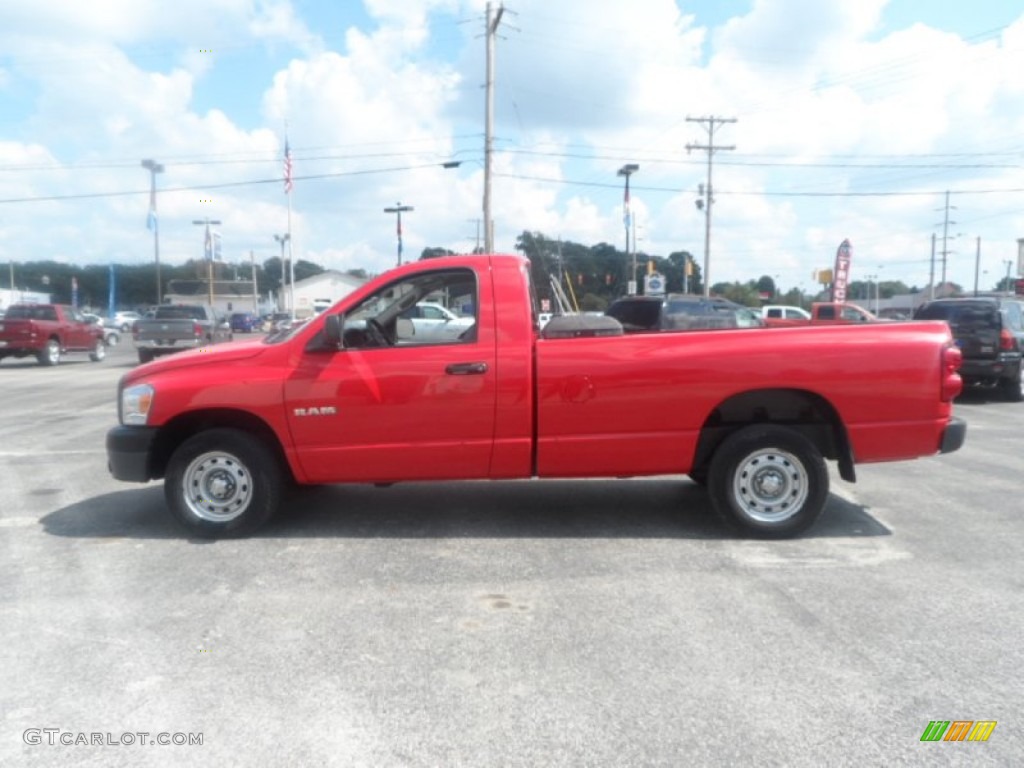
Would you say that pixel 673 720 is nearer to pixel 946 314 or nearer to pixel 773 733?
pixel 773 733

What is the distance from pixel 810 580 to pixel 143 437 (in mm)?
4475

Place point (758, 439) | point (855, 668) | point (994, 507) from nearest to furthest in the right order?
point (855, 668) → point (758, 439) → point (994, 507)

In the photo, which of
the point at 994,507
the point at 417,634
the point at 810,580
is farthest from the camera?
the point at 994,507

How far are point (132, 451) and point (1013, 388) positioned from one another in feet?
45.9

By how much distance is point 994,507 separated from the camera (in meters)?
6.81

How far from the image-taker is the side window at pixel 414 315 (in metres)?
5.87

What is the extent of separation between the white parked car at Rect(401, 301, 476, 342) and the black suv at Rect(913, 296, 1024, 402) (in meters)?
10.8

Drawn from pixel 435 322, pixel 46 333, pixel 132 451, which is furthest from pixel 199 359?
pixel 46 333

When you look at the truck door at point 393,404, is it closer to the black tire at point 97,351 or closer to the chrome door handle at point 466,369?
the chrome door handle at point 466,369

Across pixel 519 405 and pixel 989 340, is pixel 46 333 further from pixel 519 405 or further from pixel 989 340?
pixel 989 340

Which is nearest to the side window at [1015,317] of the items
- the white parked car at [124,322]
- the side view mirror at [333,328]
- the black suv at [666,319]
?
the black suv at [666,319]

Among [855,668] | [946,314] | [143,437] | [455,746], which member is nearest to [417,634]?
[455,746]

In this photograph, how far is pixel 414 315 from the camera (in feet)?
20.0

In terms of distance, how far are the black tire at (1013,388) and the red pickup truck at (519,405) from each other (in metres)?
9.76
